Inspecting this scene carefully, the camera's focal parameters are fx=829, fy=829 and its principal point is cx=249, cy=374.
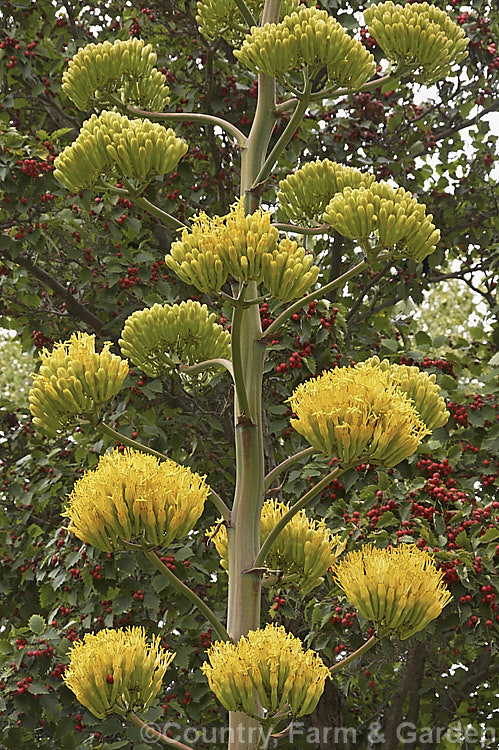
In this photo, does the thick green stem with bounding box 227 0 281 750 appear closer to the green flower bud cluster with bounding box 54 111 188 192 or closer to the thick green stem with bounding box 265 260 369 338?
the thick green stem with bounding box 265 260 369 338

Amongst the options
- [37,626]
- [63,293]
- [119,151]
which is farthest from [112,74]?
[37,626]

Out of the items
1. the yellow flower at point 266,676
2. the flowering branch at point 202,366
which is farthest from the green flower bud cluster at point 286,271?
the yellow flower at point 266,676

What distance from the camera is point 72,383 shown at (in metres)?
2.45

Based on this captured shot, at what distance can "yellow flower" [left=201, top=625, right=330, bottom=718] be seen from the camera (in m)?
2.11

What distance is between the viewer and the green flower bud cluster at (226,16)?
360cm

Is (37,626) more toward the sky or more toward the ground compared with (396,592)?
more toward the sky

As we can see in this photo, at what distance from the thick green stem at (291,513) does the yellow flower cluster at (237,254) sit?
21.9 inches

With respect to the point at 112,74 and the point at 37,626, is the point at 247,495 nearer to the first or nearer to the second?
the point at 112,74

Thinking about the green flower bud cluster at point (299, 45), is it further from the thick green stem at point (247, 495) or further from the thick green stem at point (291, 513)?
the thick green stem at point (291, 513)

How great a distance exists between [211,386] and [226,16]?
6.97ft

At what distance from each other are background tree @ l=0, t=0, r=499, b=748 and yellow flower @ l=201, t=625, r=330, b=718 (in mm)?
1477

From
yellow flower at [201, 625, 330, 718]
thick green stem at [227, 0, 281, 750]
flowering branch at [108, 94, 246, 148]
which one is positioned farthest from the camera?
flowering branch at [108, 94, 246, 148]

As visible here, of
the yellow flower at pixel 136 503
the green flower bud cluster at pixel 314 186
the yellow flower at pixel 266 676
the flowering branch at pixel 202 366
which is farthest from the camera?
the green flower bud cluster at pixel 314 186

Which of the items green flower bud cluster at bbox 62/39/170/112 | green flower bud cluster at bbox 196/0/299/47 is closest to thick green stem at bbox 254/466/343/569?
green flower bud cluster at bbox 62/39/170/112
